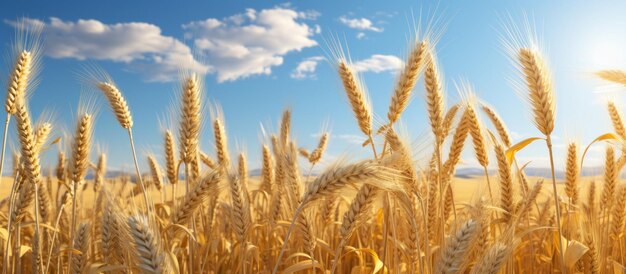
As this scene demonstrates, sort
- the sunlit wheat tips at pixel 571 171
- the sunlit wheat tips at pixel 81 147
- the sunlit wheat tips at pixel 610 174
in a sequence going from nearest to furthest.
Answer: the sunlit wheat tips at pixel 81 147, the sunlit wheat tips at pixel 571 171, the sunlit wheat tips at pixel 610 174

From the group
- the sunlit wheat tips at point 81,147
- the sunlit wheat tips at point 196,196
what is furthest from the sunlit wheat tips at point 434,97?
the sunlit wheat tips at point 81,147

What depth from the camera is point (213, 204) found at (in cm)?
350

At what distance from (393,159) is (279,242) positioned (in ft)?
7.61

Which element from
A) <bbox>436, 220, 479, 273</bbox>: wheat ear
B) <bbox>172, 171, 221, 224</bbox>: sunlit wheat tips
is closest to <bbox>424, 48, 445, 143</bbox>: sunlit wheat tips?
<bbox>436, 220, 479, 273</bbox>: wheat ear

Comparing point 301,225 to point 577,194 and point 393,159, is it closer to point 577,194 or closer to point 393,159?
point 393,159

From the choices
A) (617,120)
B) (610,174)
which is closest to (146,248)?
(617,120)

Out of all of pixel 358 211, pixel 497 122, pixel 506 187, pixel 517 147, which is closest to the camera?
pixel 358 211

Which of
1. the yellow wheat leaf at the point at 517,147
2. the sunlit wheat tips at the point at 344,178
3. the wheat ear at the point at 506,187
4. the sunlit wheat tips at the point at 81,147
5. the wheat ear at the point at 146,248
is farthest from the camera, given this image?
the wheat ear at the point at 506,187

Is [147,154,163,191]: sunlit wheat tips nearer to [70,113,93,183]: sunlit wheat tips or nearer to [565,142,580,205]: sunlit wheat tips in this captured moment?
[70,113,93,183]: sunlit wheat tips

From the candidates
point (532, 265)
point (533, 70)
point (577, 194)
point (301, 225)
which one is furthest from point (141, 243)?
point (577, 194)

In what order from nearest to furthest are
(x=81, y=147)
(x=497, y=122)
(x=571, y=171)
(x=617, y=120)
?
(x=81, y=147) → (x=571, y=171) → (x=617, y=120) → (x=497, y=122)

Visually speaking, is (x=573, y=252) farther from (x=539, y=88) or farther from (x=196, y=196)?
(x=196, y=196)

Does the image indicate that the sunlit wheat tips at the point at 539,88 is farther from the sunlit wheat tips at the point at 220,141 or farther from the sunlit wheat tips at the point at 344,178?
the sunlit wheat tips at the point at 220,141

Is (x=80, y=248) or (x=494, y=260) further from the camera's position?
(x=80, y=248)
